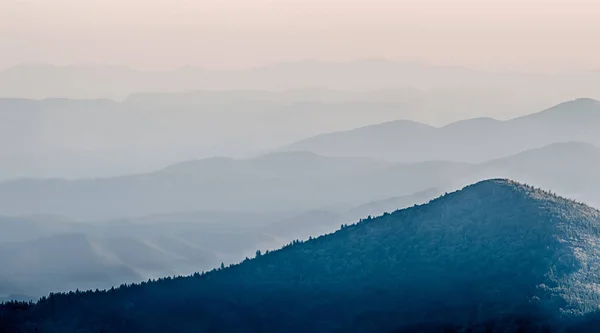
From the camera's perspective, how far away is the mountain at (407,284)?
214ft

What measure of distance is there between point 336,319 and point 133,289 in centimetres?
1414

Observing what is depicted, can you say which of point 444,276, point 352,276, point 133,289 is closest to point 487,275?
point 444,276

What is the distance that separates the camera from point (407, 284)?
7019cm

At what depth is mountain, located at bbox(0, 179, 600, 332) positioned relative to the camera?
65.4 m

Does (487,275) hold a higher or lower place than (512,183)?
lower

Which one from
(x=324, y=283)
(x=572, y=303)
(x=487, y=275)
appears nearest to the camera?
(x=572, y=303)

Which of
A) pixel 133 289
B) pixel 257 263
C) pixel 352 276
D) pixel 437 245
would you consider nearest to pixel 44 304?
pixel 133 289

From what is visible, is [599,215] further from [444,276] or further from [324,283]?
[324,283]

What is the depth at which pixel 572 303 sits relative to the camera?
212 feet

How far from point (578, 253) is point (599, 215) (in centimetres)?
667

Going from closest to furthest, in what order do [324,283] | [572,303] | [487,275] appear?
1. [572,303]
2. [487,275]
3. [324,283]

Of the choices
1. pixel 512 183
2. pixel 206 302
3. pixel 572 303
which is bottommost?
pixel 572 303

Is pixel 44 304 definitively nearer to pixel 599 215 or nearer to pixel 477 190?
pixel 477 190

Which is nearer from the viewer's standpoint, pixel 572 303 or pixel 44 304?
pixel 572 303
